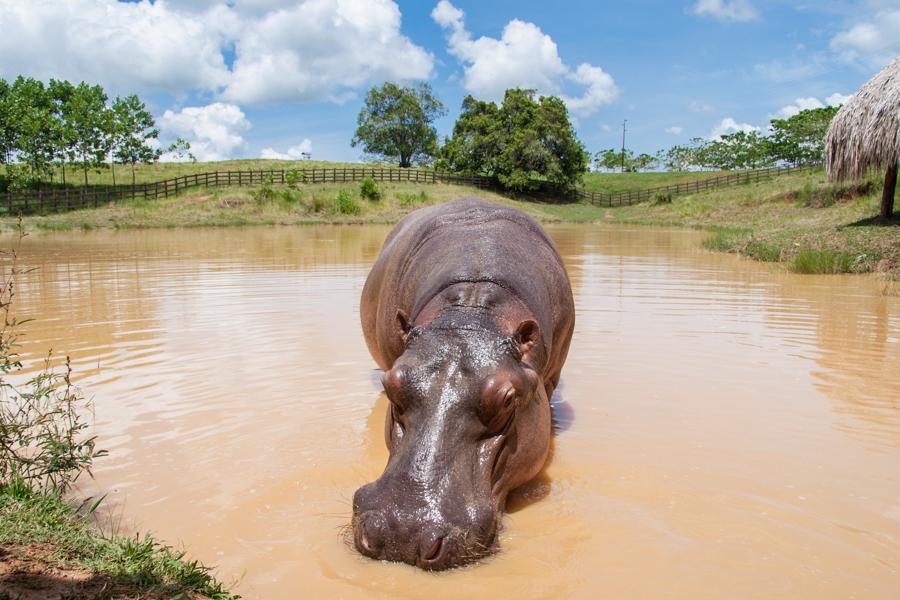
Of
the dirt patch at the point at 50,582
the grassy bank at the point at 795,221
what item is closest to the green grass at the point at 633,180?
the grassy bank at the point at 795,221

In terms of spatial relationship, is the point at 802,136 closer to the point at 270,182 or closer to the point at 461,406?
the point at 270,182

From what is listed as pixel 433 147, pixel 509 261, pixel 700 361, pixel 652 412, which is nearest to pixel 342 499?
pixel 509 261

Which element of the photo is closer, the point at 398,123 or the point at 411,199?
the point at 411,199

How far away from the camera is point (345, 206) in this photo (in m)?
48.5

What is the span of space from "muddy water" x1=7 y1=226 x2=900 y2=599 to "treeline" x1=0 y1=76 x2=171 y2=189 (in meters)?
47.5

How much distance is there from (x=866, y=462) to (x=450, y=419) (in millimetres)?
3424

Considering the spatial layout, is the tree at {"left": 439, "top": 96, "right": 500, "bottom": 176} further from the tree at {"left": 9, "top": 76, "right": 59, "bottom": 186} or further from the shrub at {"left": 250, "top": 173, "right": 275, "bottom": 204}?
the tree at {"left": 9, "top": 76, "right": 59, "bottom": 186}

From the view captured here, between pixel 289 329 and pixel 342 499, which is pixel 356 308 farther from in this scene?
pixel 342 499

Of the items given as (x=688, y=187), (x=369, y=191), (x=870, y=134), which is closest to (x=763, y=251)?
(x=870, y=134)

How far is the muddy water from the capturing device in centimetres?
357

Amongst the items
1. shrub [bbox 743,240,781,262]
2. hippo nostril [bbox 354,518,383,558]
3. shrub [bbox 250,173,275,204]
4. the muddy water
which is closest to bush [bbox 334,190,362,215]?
shrub [bbox 250,173,275,204]

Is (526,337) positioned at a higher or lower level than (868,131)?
lower

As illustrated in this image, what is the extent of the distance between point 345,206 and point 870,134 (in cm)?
3376

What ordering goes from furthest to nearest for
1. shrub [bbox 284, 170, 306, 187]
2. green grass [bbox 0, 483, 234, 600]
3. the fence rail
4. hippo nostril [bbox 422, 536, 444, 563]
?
1. shrub [bbox 284, 170, 306, 187]
2. the fence rail
3. hippo nostril [bbox 422, 536, 444, 563]
4. green grass [bbox 0, 483, 234, 600]
